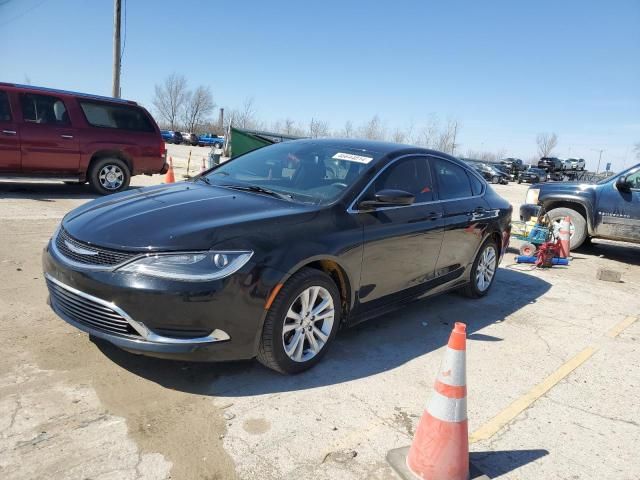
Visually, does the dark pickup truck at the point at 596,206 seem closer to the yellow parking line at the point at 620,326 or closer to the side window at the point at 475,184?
the yellow parking line at the point at 620,326

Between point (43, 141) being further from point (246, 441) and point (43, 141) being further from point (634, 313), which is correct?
point (634, 313)

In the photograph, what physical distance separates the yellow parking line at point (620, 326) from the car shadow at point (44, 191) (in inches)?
312

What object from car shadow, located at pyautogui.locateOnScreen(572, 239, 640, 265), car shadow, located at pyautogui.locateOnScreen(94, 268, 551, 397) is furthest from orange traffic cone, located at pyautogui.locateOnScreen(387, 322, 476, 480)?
car shadow, located at pyautogui.locateOnScreen(572, 239, 640, 265)

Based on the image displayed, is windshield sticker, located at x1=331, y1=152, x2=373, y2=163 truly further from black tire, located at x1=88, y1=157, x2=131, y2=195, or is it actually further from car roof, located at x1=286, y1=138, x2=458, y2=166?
black tire, located at x1=88, y1=157, x2=131, y2=195

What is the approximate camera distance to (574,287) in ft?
22.8

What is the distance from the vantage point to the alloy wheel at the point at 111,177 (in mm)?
10523

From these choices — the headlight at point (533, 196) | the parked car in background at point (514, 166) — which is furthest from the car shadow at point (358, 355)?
the parked car in background at point (514, 166)

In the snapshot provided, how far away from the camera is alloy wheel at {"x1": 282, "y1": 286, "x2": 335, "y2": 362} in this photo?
11.1 feet

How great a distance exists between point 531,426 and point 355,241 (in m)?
1.66

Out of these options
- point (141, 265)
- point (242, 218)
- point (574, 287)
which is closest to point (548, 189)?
point (574, 287)

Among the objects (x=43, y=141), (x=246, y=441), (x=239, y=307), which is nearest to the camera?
(x=246, y=441)

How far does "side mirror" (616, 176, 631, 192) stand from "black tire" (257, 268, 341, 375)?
23.8ft

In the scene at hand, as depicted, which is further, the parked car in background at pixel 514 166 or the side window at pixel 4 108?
the parked car in background at pixel 514 166

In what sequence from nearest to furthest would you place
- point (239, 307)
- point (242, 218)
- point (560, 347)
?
point (239, 307) → point (242, 218) → point (560, 347)
